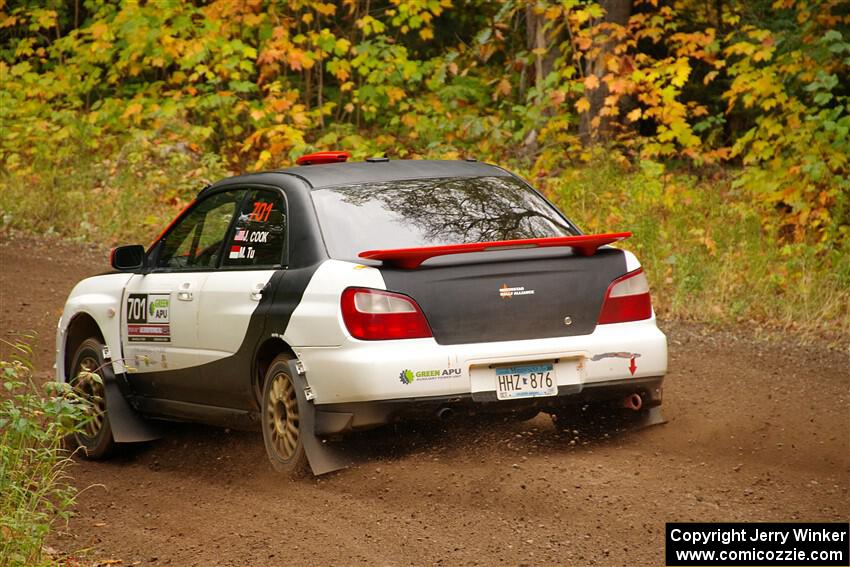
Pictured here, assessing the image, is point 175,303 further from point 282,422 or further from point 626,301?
point 626,301

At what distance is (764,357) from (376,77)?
10.2 metres

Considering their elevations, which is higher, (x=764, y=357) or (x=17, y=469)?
(x=17, y=469)

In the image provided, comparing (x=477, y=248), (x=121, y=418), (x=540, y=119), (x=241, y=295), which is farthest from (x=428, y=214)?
(x=540, y=119)

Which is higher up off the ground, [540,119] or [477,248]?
[477,248]

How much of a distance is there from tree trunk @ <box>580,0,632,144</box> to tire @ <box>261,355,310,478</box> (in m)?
9.90

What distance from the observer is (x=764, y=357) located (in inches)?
389

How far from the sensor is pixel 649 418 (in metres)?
6.96

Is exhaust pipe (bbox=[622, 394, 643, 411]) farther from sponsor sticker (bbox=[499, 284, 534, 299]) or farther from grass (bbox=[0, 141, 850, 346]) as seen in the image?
grass (bbox=[0, 141, 850, 346])

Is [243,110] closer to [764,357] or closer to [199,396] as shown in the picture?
[764,357]

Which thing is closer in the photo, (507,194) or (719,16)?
(507,194)

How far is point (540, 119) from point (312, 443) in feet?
35.3

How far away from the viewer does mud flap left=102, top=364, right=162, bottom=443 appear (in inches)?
317

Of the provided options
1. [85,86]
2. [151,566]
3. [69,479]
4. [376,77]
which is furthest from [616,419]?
[85,86]

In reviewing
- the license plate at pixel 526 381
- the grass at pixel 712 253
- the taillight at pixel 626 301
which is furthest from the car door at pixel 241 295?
the grass at pixel 712 253
